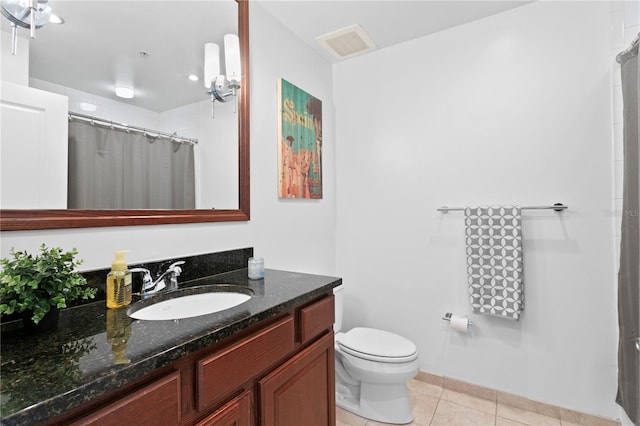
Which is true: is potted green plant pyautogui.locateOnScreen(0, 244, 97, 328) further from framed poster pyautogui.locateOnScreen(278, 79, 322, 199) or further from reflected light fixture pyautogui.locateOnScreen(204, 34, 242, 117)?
framed poster pyautogui.locateOnScreen(278, 79, 322, 199)

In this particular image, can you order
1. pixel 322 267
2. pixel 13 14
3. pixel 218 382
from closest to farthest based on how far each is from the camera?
pixel 218 382
pixel 13 14
pixel 322 267

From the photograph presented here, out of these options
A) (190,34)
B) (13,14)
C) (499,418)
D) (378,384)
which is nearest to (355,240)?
(378,384)

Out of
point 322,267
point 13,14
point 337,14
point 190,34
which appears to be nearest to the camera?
point 13,14

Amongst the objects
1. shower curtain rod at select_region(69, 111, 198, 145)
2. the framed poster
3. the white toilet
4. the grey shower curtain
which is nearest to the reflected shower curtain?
shower curtain rod at select_region(69, 111, 198, 145)

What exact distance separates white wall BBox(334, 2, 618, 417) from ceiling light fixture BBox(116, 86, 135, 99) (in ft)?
5.32

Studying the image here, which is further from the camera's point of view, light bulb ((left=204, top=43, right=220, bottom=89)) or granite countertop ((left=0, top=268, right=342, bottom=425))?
light bulb ((left=204, top=43, right=220, bottom=89))

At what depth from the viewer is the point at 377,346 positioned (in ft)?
6.18

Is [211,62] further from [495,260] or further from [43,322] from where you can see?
[495,260]

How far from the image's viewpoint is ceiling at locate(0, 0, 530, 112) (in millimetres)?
1082

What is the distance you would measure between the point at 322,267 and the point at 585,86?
196 cm

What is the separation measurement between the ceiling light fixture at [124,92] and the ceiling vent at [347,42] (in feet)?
4.55

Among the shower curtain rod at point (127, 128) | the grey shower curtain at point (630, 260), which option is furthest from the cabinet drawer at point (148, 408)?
the grey shower curtain at point (630, 260)

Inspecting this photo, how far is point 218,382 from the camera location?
83cm

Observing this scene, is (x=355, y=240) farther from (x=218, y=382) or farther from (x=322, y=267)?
(x=218, y=382)
